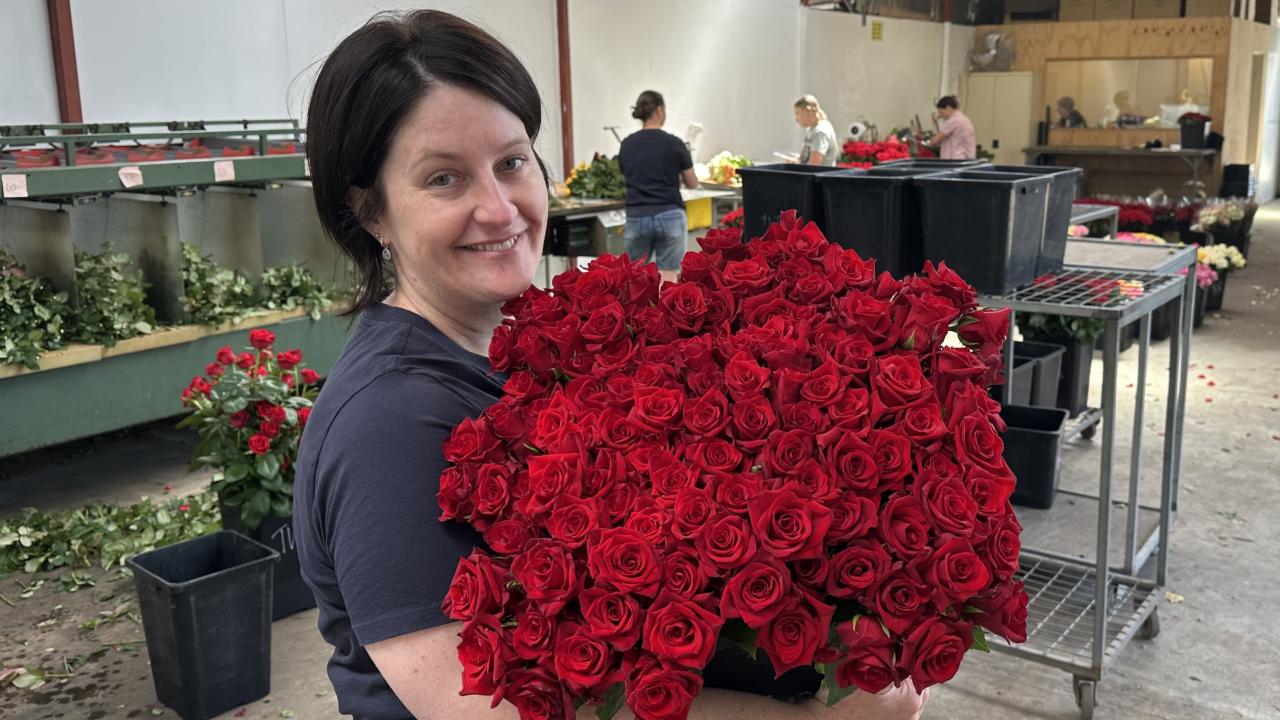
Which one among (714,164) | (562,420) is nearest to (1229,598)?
(562,420)

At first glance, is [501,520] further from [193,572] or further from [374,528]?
[193,572]

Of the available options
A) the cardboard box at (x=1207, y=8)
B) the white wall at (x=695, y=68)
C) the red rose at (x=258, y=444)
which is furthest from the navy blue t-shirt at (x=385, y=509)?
the cardboard box at (x=1207, y=8)

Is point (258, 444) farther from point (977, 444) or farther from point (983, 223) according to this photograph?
point (977, 444)

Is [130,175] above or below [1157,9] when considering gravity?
below

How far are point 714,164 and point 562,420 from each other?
28.6 ft

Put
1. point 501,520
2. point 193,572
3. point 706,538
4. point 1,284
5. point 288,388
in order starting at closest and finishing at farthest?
point 706,538 → point 501,520 → point 193,572 → point 288,388 → point 1,284

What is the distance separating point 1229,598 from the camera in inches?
143

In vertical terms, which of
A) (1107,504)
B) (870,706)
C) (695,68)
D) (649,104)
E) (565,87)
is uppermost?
(695,68)

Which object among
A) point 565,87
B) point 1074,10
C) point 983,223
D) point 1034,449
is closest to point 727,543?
point 983,223

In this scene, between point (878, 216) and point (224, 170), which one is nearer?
point (878, 216)

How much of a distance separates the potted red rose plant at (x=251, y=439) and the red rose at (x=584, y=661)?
101 inches

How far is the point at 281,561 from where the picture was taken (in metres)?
3.56

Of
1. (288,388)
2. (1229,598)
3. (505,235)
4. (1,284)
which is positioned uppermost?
(505,235)

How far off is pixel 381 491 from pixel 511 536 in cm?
15
